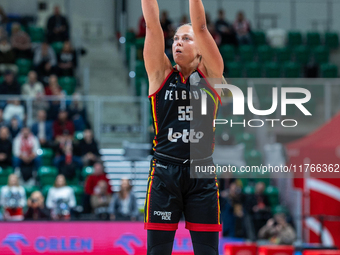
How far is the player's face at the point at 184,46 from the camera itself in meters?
4.18

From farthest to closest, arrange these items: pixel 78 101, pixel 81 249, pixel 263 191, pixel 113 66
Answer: pixel 113 66, pixel 78 101, pixel 263 191, pixel 81 249

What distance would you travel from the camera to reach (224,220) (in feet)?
36.7

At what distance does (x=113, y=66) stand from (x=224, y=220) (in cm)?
780

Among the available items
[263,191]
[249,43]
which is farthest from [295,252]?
[249,43]

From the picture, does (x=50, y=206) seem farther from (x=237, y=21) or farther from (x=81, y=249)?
(x=237, y=21)

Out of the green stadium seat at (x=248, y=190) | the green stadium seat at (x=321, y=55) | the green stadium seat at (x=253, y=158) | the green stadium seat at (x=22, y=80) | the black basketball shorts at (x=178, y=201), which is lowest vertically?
the green stadium seat at (x=248, y=190)

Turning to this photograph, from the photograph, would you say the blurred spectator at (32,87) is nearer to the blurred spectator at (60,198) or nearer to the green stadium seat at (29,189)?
the green stadium seat at (29,189)

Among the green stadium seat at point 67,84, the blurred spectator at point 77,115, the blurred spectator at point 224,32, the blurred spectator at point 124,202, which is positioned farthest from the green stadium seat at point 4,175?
the blurred spectator at point 224,32

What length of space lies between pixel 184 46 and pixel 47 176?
8.31 m

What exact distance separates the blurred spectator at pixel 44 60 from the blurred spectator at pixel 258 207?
649 centimetres

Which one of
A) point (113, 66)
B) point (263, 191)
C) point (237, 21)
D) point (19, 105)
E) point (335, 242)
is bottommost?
point (335, 242)

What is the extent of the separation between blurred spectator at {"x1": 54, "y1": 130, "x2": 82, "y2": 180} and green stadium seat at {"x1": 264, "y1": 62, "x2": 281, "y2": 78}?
6613 mm

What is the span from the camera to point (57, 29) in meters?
16.3

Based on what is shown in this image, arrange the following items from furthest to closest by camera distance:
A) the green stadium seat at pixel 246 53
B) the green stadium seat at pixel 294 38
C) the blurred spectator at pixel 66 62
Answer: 1. the green stadium seat at pixel 294 38
2. the green stadium seat at pixel 246 53
3. the blurred spectator at pixel 66 62
